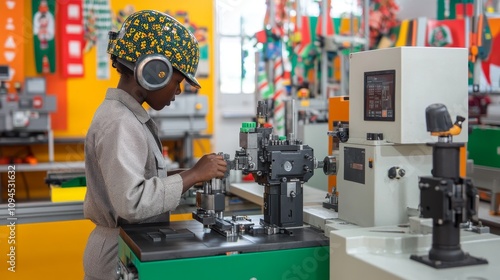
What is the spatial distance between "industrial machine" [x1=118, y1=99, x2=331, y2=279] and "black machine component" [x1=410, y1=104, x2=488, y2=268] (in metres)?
0.43

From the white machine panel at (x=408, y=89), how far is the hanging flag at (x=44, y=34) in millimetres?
5547

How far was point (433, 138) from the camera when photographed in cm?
195

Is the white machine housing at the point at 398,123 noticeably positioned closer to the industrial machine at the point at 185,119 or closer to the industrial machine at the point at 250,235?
the industrial machine at the point at 250,235

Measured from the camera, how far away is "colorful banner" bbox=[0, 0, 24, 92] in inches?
259

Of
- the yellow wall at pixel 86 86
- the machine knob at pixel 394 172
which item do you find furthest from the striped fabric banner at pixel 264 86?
the machine knob at pixel 394 172

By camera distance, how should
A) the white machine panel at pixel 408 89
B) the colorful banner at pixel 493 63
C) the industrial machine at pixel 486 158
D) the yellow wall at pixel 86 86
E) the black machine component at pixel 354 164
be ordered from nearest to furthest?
the white machine panel at pixel 408 89, the black machine component at pixel 354 164, the industrial machine at pixel 486 158, the colorful banner at pixel 493 63, the yellow wall at pixel 86 86

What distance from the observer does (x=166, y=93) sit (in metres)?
2.01

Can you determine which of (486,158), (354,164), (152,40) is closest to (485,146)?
(486,158)

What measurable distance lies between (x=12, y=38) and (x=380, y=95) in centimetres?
558

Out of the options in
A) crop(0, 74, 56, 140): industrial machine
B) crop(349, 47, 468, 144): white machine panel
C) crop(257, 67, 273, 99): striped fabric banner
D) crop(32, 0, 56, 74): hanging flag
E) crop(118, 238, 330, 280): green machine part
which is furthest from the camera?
crop(32, 0, 56, 74): hanging flag

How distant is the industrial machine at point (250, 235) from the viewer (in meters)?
1.77

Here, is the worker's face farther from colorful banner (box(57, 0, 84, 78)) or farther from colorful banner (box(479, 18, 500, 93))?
colorful banner (box(57, 0, 84, 78))

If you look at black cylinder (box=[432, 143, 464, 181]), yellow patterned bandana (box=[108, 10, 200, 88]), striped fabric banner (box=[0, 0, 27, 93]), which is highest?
striped fabric banner (box=[0, 0, 27, 93])

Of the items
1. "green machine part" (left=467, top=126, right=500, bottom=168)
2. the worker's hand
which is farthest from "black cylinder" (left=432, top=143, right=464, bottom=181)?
"green machine part" (left=467, top=126, right=500, bottom=168)
